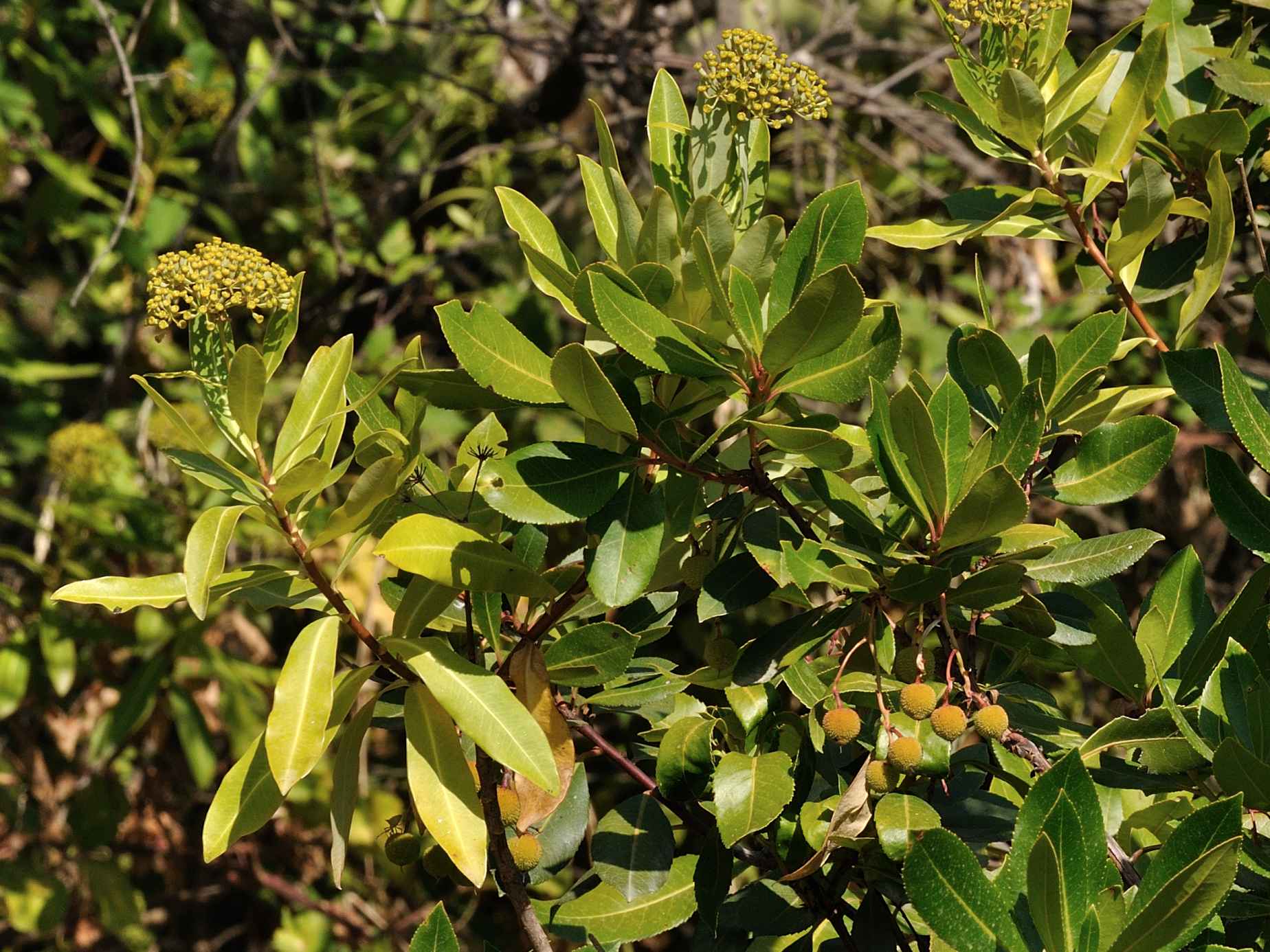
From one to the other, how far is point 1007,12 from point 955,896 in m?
0.76

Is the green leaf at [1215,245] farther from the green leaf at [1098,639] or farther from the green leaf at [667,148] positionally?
the green leaf at [667,148]

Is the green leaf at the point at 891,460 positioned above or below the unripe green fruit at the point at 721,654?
above

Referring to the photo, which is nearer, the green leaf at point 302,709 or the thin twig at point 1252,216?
the green leaf at point 302,709

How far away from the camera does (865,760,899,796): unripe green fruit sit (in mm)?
951

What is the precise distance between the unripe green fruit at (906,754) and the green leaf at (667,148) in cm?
49

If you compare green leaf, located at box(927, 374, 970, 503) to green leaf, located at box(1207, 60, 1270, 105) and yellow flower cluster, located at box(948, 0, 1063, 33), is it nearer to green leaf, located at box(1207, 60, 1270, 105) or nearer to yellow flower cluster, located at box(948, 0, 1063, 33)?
yellow flower cluster, located at box(948, 0, 1063, 33)

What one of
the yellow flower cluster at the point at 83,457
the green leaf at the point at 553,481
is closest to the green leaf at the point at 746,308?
the green leaf at the point at 553,481

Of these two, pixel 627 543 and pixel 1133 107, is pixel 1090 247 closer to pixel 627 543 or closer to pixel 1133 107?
pixel 1133 107

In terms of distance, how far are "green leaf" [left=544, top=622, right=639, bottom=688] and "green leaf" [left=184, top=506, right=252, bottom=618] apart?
289 millimetres

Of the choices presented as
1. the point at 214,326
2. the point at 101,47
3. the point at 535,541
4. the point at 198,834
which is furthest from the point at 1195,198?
the point at 101,47

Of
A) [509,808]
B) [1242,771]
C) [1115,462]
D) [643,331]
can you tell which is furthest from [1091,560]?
[509,808]

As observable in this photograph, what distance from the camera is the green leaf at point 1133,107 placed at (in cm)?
116

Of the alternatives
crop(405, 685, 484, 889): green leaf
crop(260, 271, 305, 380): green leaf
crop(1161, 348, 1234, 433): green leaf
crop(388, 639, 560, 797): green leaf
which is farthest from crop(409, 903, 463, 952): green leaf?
crop(1161, 348, 1234, 433): green leaf

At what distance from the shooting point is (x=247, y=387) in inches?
38.0
